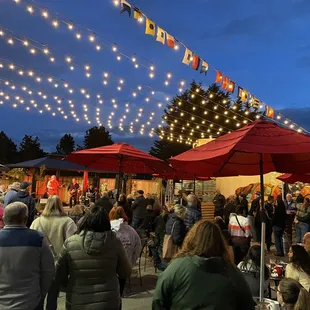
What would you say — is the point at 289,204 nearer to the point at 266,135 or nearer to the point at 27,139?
the point at 266,135

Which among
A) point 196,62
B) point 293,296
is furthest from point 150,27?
point 293,296

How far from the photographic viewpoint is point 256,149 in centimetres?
312

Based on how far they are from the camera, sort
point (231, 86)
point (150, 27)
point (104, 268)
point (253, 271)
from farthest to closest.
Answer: point (231, 86), point (150, 27), point (253, 271), point (104, 268)

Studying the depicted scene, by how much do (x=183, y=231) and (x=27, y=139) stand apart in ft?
149

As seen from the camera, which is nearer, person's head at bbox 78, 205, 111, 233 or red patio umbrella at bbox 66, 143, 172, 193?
person's head at bbox 78, 205, 111, 233

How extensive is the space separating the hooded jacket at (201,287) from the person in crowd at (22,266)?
1.14 metres

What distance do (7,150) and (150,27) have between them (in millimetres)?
41832

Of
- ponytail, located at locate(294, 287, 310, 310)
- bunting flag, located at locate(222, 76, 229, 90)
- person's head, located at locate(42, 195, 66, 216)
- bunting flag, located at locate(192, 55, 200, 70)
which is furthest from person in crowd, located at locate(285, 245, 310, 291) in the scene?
bunting flag, located at locate(222, 76, 229, 90)

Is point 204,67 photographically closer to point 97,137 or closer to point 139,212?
point 139,212

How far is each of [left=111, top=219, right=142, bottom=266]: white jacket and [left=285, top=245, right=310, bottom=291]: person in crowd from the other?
6.96 feet

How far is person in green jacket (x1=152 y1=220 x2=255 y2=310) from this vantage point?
184cm

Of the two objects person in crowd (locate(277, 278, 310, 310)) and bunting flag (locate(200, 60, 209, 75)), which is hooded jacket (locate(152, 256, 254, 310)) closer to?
person in crowd (locate(277, 278, 310, 310))

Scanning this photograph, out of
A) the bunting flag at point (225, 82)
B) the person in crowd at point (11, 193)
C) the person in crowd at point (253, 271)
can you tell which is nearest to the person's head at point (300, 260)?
the person in crowd at point (253, 271)

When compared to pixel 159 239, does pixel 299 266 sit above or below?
above
